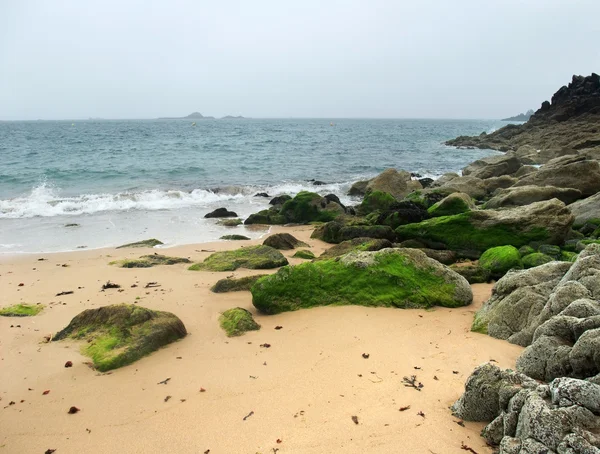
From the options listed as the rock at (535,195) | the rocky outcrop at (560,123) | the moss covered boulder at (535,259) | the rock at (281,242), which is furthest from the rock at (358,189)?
the rocky outcrop at (560,123)

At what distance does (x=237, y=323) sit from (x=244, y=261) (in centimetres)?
335

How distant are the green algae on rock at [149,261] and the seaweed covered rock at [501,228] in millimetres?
5665

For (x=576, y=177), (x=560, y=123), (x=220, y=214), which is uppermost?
(x=560, y=123)

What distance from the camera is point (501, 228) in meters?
9.30

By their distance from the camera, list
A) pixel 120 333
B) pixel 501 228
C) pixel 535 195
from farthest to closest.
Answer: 1. pixel 535 195
2. pixel 501 228
3. pixel 120 333

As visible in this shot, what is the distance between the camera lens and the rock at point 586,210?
1046 centimetres

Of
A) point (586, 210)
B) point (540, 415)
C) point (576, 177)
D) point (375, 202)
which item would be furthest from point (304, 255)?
point (576, 177)

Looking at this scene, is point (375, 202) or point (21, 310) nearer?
point (21, 310)

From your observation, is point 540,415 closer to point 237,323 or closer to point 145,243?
point 237,323

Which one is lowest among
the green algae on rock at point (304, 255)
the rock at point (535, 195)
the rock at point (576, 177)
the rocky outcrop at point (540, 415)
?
the green algae on rock at point (304, 255)

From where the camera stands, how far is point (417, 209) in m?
11.8

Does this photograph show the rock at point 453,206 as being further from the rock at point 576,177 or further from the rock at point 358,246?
the rock at point 576,177

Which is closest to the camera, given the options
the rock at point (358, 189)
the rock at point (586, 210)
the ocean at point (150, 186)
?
the rock at point (586, 210)

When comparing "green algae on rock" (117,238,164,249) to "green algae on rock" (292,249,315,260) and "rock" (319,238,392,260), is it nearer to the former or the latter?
"green algae on rock" (292,249,315,260)
